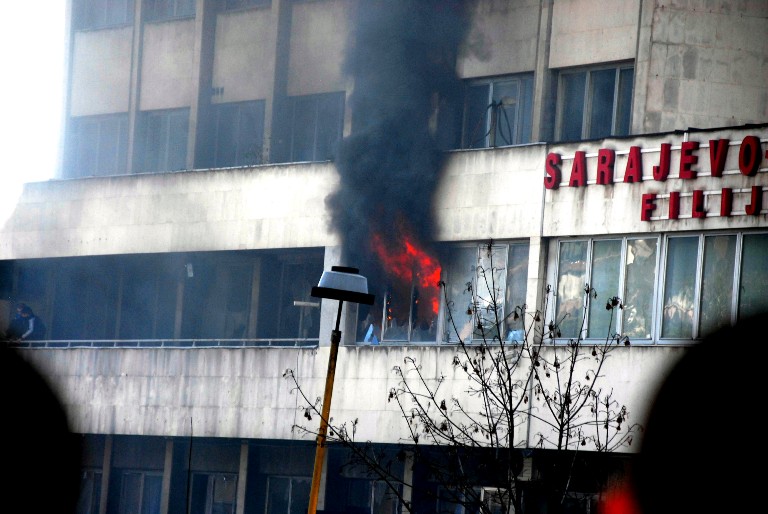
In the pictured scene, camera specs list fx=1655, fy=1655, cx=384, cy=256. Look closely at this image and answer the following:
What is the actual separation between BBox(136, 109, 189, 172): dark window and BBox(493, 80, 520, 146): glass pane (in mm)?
10936

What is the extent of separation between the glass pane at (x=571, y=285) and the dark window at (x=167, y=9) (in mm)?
15850

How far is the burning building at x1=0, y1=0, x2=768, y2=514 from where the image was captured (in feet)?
108

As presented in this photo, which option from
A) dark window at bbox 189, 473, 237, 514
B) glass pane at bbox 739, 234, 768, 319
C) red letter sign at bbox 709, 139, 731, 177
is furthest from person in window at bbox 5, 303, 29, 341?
glass pane at bbox 739, 234, 768, 319

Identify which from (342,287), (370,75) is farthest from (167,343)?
(342,287)

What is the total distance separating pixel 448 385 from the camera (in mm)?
35281

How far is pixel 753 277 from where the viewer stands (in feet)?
102

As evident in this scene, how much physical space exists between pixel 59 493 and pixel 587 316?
19036 mm

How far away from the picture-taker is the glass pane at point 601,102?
35812mm

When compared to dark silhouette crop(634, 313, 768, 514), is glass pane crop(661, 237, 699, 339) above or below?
above

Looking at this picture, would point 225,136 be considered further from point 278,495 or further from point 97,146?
point 278,495

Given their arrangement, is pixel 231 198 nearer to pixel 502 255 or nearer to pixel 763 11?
pixel 502 255

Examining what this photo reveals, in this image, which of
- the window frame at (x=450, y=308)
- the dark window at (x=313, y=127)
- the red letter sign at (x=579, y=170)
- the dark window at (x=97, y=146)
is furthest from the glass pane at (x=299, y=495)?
the red letter sign at (x=579, y=170)

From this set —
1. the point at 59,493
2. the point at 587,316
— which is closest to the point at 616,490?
the point at 587,316

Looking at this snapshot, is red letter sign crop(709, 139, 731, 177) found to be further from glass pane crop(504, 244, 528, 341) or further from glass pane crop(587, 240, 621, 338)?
glass pane crop(504, 244, 528, 341)
